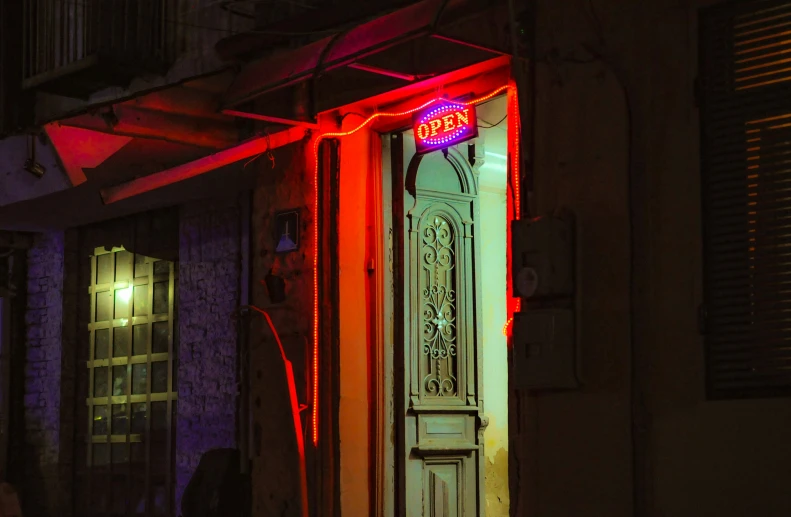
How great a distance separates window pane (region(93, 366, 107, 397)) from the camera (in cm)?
1180

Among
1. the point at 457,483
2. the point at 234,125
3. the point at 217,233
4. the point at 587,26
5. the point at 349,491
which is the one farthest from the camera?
the point at 217,233

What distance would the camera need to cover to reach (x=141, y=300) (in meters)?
11.4

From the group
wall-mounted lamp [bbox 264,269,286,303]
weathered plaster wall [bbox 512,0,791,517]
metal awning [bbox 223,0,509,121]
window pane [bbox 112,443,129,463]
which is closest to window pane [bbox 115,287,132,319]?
window pane [bbox 112,443,129,463]

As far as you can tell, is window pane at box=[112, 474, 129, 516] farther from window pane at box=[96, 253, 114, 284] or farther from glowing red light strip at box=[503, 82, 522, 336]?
glowing red light strip at box=[503, 82, 522, 336]

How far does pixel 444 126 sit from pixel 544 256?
6.62ft

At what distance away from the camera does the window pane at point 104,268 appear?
→ 11969 millimetres

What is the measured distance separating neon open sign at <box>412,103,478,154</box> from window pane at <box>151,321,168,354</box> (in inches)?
162

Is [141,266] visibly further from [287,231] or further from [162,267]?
[287,231]

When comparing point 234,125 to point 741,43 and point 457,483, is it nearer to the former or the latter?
point 457,483

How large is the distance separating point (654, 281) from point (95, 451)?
777cm

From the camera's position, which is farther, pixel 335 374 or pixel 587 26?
pixel 335 374

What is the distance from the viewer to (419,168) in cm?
895

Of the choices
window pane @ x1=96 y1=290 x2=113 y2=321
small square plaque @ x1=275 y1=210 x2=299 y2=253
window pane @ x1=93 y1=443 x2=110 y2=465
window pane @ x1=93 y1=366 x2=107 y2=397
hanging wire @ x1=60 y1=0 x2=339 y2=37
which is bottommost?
window pane @ x1=93 y1=443 x2=110 y2=465

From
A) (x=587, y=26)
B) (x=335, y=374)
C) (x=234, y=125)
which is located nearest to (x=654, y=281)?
(x=587, y=26)
